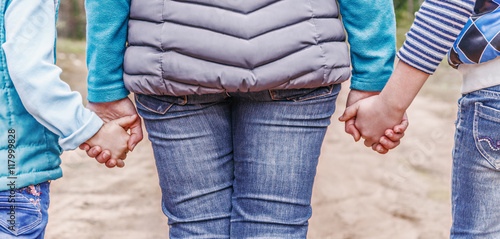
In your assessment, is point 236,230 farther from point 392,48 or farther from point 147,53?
point 392,48

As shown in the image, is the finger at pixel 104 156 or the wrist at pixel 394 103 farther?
the finger at pixel 104 156

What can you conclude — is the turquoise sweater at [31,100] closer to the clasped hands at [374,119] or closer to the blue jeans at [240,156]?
the blue jeans at [240,156]

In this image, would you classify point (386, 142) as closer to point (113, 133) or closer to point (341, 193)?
point (113, 133)

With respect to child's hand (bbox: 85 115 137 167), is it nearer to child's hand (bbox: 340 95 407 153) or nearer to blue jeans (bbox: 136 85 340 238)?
blue jeans (bbox: 136 85 340 238)

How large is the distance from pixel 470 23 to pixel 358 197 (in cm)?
197

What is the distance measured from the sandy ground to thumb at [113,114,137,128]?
1.33 metres

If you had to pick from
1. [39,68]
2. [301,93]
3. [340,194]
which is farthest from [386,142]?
[340,194]

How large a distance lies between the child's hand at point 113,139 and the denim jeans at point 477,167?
87 centimetres

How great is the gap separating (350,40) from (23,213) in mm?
941

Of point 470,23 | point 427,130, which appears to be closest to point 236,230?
point 470,23

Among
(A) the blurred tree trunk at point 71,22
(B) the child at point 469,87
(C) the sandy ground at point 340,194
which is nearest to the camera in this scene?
(B) the child at point 469,87

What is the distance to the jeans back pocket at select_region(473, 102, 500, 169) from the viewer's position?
54.0 inches

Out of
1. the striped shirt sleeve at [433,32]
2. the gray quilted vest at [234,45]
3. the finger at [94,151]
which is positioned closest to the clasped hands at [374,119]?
the striped shirt sleeve at [433,32]

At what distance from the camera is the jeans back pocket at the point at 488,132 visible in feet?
4.50
